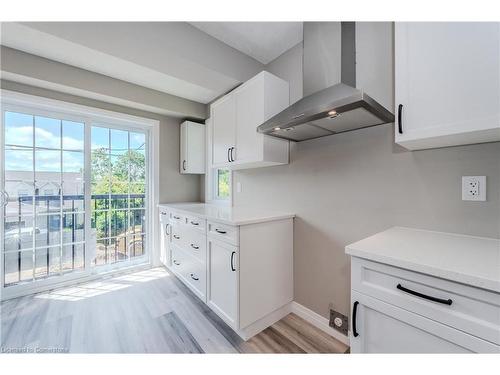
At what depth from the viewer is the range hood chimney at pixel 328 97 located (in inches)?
44.9

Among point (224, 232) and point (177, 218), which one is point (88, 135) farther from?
point (224, 232)

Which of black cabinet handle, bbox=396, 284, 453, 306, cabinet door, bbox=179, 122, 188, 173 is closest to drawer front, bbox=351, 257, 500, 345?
black cabinet handle, bbox=396, 284, 453, 306

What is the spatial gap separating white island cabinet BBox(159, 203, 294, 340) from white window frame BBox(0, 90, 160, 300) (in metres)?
1.11

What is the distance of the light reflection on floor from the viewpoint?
7.10 ft

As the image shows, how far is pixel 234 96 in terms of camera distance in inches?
83.0

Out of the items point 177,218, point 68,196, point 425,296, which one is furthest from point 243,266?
point 68,196

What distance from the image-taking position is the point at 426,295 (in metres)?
0.77

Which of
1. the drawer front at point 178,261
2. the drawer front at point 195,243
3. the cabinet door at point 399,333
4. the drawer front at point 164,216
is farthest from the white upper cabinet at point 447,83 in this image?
the drawer front at point 164,216

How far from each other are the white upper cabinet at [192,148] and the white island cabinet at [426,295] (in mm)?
2551

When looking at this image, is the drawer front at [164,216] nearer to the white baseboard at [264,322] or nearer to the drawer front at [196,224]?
the drawer front at [196,224]

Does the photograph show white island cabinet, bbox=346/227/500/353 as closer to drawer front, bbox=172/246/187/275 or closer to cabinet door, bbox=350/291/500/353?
cabinet door, bbox=350/291/500/353

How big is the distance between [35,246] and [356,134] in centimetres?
333
